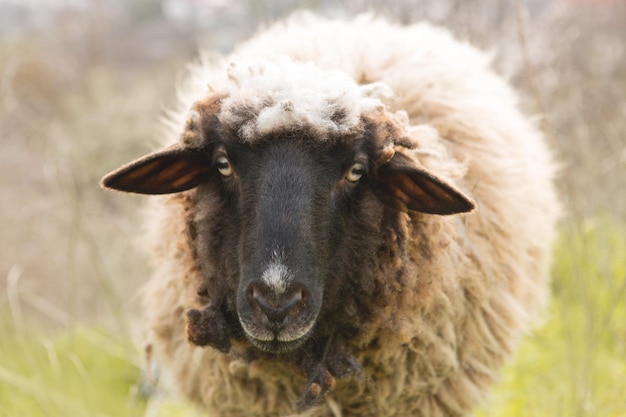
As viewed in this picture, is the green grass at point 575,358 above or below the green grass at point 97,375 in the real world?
above

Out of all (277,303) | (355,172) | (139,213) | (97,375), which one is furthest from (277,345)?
(139,213)

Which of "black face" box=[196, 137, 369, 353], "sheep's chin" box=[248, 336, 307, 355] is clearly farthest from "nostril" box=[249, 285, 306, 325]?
"sheep's chin" box=[248, 336, 307, 355]

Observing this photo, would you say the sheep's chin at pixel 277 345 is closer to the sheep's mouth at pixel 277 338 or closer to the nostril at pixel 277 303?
the sheep's mouth at pixel 277 338

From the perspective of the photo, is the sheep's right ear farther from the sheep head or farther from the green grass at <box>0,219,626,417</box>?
the green grass at <box>0,219,626,417</box>

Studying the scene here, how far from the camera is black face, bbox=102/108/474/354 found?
6.91ft

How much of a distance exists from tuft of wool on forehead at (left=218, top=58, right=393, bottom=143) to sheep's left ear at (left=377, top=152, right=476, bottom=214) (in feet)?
0.63

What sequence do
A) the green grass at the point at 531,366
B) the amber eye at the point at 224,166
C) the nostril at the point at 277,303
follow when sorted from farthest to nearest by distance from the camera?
the green grass at the point at 531,366 < the amber eye at the point at 224,166 < the nostril at the point at 277,303

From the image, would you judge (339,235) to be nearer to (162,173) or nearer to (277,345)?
(277,345)

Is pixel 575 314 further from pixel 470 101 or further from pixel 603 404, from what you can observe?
pixel 470 101

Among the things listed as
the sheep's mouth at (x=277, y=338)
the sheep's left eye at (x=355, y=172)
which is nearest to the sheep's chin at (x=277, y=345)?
the sheep's mouth at (x=277, y=338)

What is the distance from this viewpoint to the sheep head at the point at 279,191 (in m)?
2.11

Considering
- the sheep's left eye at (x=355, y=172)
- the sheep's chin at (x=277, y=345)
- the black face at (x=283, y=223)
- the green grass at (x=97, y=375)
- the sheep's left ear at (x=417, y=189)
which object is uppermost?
the sheep's left ear at (x=417, y=189)

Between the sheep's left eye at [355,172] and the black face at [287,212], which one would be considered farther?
the sheep's left eye at [355,172]

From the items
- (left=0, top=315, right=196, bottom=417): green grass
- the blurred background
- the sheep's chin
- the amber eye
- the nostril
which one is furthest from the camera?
(left=0, top=315, right=196, bottom=417): green grass
